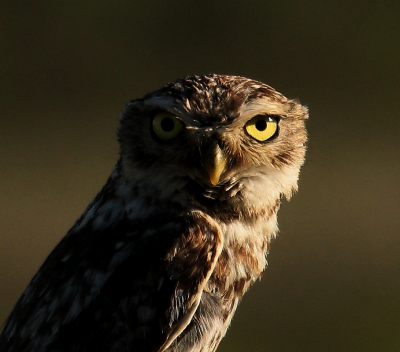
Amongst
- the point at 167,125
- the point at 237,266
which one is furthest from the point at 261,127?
the point at 237,266

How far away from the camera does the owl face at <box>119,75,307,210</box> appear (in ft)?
15.2

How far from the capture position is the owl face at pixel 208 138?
462 cm

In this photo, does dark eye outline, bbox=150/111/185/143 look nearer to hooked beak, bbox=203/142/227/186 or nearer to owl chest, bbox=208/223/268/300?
hooked beak, bbox=203/142/227/186

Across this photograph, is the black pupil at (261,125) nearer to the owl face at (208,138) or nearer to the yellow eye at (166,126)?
the owl face at (208,138)

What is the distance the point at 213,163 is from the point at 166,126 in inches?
12.9

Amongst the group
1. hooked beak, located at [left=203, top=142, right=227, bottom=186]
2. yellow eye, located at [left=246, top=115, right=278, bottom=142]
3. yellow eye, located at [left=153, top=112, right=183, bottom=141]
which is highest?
yellow eye, located at [left=246, top=115, right=278, bottom=142]

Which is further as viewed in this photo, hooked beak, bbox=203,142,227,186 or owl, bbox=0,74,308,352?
hooked beak, bbox=203,142,227,186

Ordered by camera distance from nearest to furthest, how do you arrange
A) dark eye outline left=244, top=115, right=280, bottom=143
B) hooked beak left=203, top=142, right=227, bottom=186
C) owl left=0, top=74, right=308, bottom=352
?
owl left=0, top=74, right=308, bottom=352 < hooked beak left=203, top=142, right=227, bottom=186 < dark eye outline left=244, top=115, right=280, bottom=143

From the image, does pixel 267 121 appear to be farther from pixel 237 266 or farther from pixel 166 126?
pixel 237 266

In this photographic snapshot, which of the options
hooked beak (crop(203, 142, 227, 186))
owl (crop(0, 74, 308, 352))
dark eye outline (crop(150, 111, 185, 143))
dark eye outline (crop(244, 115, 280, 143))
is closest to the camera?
owl (crop(0, 74, 308, 352))

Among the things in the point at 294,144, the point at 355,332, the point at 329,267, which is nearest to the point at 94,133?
the point at 329,267

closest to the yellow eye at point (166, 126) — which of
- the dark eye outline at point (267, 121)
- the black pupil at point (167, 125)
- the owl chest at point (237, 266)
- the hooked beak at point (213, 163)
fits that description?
the black pupil at point (167, 125)

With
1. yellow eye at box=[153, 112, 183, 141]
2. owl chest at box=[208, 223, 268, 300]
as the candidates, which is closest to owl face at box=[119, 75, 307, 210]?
yellow eye at box=[153, 112, 183, 141]

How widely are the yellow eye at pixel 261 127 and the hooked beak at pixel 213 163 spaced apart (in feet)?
0.90
